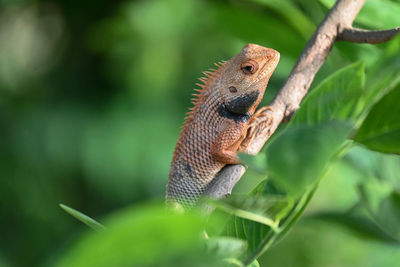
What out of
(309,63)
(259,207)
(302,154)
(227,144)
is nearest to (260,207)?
(259,207)

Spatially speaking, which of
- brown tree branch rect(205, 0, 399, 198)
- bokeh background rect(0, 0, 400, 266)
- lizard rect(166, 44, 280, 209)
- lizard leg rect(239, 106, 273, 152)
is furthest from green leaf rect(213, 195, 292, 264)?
bokeh background rect(0, 0, 400, 266)

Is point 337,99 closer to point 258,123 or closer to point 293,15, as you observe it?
point 258,123

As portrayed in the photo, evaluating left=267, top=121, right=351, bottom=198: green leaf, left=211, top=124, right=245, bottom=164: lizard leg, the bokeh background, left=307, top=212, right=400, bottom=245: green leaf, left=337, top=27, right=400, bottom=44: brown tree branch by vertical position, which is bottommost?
the bokeh background

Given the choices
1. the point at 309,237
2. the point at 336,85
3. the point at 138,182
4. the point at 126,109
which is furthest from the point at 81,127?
the point at 336,85

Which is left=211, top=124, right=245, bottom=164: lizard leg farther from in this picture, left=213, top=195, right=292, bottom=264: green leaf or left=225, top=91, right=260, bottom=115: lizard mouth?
left=213, top=195, right=292, bottom=264: green leaf

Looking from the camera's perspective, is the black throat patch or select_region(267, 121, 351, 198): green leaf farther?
the black throat patch

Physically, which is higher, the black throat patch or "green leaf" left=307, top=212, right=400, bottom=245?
"green leaf" left=307, top=212, right=400, bottom=245

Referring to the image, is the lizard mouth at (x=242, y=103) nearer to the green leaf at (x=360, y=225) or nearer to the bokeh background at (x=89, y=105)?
the green leaf at (x=360, y=225)
